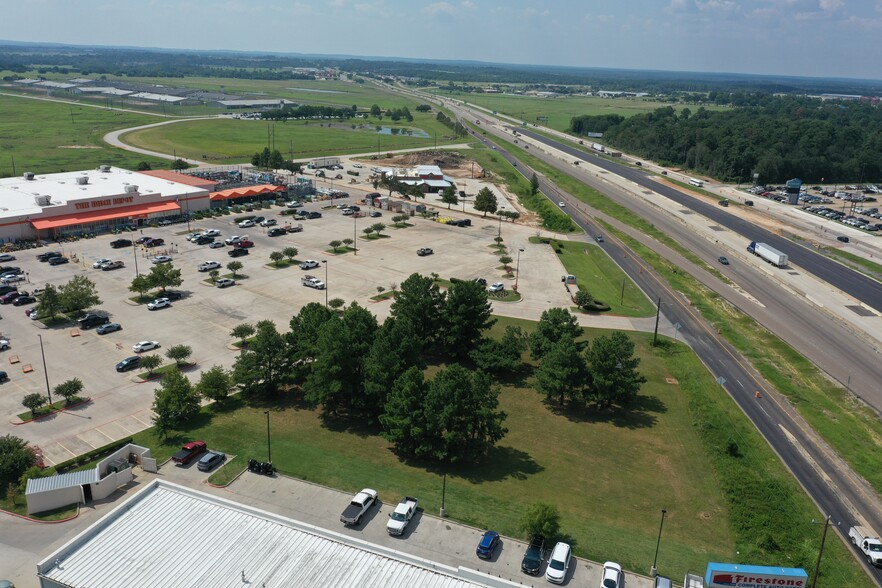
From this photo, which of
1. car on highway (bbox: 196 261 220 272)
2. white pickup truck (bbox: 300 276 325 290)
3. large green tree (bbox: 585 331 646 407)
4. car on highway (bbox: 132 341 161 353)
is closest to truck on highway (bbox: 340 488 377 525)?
large green tree (bbox: 585 331 646 407)

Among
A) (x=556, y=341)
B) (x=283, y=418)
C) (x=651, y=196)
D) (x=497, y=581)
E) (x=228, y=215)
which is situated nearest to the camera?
(x=497, y=581)

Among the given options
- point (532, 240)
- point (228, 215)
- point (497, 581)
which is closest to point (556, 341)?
point (497, 581)

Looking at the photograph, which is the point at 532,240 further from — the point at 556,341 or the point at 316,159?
the point at 316,159

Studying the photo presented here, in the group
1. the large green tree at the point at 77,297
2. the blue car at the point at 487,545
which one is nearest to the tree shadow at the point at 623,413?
the blue car at the point at 487,545

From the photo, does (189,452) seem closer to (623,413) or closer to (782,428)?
(623,413)

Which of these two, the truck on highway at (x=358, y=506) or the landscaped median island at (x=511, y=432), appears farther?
the landscaped median island at (x=511, y=432)

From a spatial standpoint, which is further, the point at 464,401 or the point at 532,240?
the point at 532,240

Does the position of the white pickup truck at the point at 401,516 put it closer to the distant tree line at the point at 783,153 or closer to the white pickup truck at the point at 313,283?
the white pickup truck at the point at 313,283
